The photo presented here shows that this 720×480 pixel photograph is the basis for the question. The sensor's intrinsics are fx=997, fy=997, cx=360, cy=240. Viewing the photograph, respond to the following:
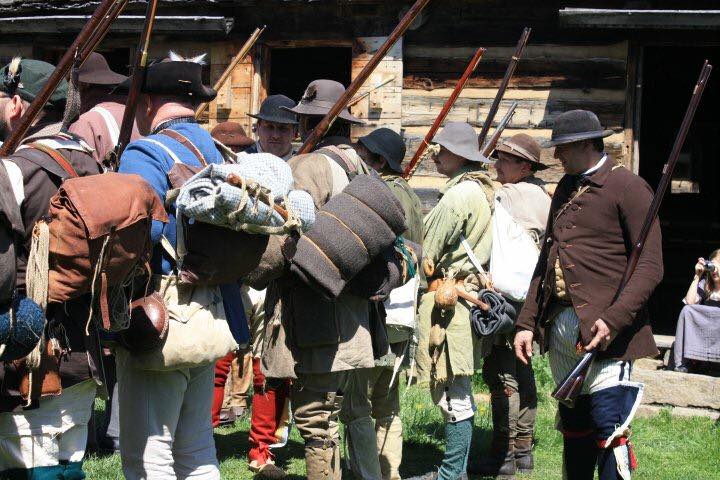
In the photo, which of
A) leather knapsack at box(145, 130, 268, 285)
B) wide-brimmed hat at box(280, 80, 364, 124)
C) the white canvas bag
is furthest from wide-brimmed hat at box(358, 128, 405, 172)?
leather knapsack at box(145, 130, 268, 285)

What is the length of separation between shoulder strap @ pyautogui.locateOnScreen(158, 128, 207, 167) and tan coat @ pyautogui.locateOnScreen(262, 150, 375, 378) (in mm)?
834

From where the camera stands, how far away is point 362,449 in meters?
5.19

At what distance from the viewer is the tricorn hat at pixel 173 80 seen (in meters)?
4.04

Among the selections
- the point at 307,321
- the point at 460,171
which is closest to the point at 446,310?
the point at 460,171

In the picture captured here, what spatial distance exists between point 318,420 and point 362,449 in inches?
24.3

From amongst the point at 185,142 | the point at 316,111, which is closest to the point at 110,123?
the point at 316,111

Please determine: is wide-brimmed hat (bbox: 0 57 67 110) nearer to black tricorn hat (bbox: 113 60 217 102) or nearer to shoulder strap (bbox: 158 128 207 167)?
black tricorn hat (bbox: 113 60 217 102)

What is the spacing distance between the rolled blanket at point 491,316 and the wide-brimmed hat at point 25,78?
8.74 ft

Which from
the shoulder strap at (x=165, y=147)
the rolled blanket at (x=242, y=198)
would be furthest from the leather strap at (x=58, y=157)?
the rolled blanket at (x=242, y=198)

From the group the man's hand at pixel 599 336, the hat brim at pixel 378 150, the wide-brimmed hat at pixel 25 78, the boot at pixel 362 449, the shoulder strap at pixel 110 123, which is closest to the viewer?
the wide-brimmed hat at pixel 25 78

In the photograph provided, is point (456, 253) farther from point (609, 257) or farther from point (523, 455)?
point (523, 455)

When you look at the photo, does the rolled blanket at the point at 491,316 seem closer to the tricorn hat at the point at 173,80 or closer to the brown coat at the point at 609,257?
the brown coat at the point at 609,257

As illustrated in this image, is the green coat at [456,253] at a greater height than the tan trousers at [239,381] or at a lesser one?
greater

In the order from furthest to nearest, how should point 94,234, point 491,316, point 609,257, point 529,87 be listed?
point 529,87, point 491,316, point 609,257, point 94,234
